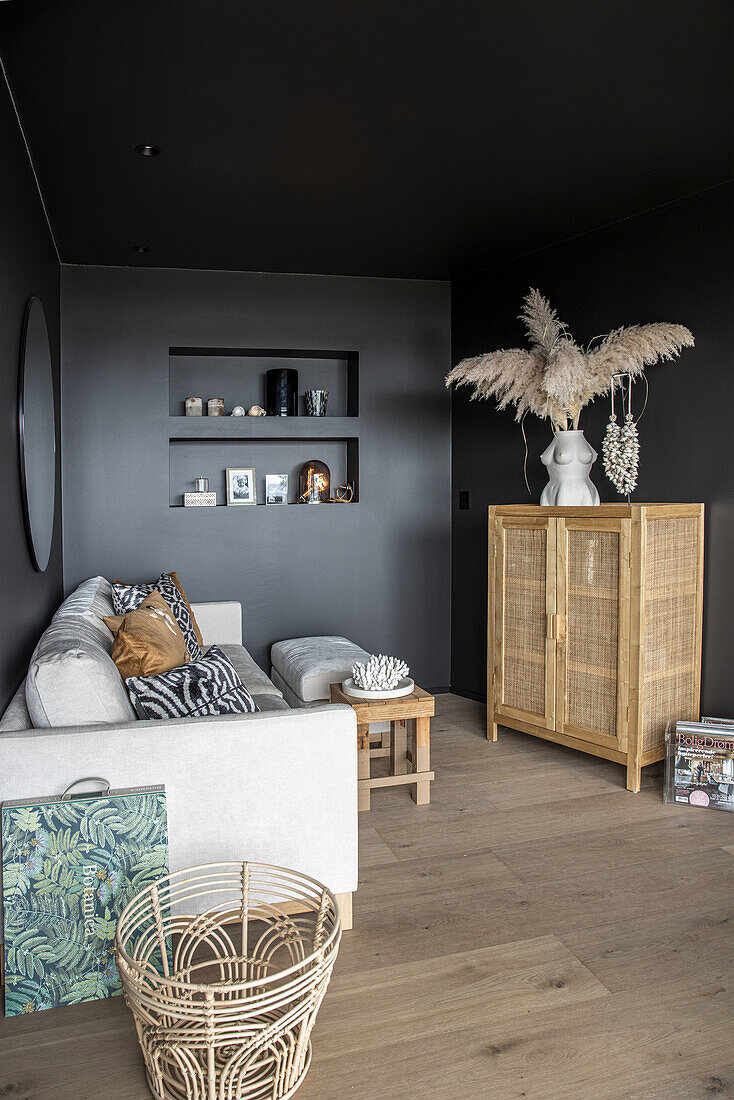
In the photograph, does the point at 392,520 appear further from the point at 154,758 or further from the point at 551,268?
the point at 154,758

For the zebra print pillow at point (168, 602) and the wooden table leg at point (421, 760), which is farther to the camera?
the zebra print pillow at point (168, 602)

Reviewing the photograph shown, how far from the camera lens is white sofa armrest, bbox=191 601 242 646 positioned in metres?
4.45

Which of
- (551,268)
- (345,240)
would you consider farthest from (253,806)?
(551,268)

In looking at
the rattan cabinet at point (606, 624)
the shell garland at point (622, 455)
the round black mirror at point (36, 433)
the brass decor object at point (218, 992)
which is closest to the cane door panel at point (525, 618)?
the rattan cabinet at point (606, 624)

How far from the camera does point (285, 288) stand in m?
4.79

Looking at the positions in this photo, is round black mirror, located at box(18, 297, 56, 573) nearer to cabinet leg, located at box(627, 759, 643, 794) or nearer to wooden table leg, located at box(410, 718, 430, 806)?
wooden table leg, located at box(410, 718, 430, 806)

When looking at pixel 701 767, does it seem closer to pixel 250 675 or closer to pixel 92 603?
pixel 250 675

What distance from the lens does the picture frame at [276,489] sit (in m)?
4.95

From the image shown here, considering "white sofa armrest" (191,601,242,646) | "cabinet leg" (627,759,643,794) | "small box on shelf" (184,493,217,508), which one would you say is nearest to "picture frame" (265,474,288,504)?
"small box on shelf" (184,493,217,508)

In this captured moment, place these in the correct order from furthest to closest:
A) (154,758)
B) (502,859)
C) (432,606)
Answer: (432,606), (502,859), (154,758)

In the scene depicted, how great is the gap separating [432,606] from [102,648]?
2.85 meters

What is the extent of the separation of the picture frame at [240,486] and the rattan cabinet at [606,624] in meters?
1.59

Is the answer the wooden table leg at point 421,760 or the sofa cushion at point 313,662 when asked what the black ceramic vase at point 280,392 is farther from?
the wooden table leg at point 421,760

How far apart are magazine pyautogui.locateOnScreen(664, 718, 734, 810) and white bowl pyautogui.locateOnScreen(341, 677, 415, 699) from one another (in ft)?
3.50
